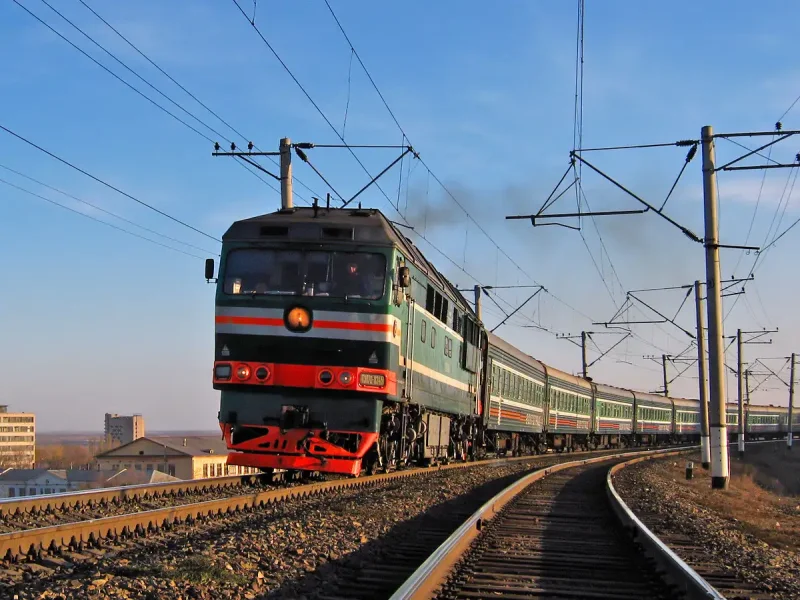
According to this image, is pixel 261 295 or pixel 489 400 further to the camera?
pixel 489 400

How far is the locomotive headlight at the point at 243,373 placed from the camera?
13.4 m

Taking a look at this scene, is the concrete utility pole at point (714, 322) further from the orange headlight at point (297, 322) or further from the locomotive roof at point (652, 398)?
the locomotive roof at point (652, 398)

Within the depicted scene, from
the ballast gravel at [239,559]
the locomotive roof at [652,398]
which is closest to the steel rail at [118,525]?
the ballast gravel at [239,559]

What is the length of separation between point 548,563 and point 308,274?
22.1ft

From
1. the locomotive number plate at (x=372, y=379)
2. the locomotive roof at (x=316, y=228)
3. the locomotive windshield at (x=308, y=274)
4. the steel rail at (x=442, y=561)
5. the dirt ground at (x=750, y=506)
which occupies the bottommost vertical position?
the dirt ground at (x=750, y=506)

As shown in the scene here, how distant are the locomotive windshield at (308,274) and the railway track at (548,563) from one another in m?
3.74

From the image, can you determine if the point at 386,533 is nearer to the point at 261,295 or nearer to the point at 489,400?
the point at 261,295

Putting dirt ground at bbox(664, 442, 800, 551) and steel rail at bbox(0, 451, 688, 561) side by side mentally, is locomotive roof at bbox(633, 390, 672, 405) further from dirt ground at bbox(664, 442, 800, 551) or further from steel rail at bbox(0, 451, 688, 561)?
steel rail at bbox(0, 451, 688, 561)

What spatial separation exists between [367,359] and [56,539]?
621cm

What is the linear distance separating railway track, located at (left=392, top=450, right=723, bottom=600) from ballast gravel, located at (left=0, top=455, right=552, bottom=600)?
80 cm

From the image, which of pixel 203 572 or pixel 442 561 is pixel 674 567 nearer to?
pixel 442 561

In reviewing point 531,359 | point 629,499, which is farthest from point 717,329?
point 531,359

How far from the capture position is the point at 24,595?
5777mm

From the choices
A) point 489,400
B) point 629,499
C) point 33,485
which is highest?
point 489,400
